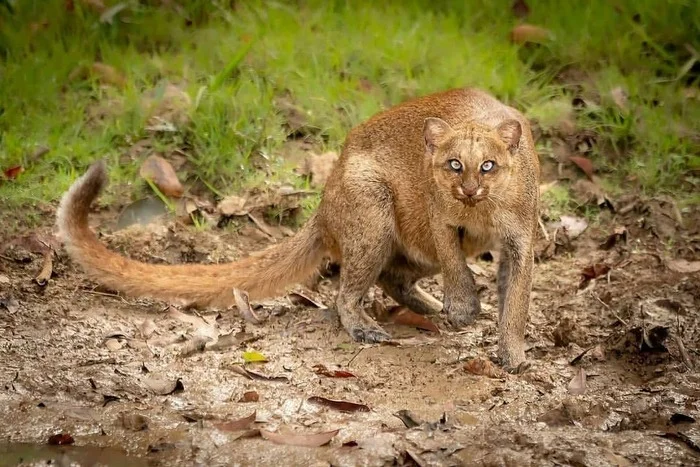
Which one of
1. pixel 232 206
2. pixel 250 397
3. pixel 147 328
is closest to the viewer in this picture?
pixel 250 397

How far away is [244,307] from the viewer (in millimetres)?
7121

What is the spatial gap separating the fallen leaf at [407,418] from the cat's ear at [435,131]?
5.27 feet

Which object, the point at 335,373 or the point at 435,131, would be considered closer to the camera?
the point at 335,373

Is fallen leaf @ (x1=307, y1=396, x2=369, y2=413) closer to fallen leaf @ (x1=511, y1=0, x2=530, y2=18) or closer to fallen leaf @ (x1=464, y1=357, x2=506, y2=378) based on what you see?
fallen leaf @ (x1=464, y1=357, x2=506, y2=378)

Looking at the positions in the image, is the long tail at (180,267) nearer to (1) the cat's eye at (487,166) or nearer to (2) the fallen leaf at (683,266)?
(1) the cat's eye at (487,166)

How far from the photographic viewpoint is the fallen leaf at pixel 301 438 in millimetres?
5410

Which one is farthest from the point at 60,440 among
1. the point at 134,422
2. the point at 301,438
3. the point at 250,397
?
the point at 301,438

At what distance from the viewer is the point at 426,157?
686cm

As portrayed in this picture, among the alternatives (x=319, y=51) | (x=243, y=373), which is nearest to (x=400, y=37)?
(x=319, y=51)

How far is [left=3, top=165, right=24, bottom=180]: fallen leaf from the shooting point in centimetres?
826

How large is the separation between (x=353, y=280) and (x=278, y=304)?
595 millimetres

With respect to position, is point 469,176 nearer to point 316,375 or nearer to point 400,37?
point 316,375

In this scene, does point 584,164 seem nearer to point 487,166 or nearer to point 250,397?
point 487,166

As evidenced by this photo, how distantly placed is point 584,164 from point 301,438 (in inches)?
159
